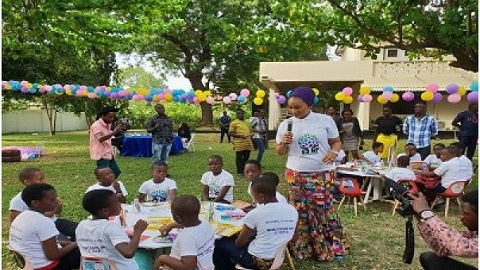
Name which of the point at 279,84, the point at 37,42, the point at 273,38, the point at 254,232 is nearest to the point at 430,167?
the point at 273,38

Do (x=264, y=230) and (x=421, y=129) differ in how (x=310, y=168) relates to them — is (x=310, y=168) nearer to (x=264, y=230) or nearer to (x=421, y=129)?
(x=264, y=230)

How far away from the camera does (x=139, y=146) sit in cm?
1346

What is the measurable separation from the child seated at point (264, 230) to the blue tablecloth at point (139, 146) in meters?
9.85

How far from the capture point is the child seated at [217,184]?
→ 5.38 m

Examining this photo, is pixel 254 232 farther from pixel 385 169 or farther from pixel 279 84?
pixel 279 84

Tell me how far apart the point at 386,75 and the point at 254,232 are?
1705cm

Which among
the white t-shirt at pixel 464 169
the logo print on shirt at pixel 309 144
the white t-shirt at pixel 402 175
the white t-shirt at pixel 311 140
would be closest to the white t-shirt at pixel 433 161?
the white t-shirt at pixel 464 169

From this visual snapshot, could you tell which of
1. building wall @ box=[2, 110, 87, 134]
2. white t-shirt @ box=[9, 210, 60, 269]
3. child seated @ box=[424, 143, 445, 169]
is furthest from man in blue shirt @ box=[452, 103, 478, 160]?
building wall @ box=[2, 110, 87, 134]

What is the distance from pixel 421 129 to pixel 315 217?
400cm

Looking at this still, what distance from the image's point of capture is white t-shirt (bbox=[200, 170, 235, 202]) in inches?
214

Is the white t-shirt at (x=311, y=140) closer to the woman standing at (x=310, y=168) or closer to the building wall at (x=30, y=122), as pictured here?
the woman standing at (x=310, y=168)

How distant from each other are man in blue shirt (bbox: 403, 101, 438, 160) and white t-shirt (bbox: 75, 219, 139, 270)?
604 cm

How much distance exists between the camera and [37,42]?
11055 mm

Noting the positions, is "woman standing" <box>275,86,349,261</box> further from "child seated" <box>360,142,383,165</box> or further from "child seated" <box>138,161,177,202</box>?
"child seated" <box>360,142,383,165</box>
